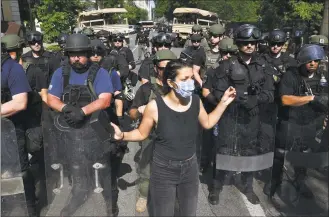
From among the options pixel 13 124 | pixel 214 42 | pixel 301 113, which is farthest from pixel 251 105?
pixel 214 42

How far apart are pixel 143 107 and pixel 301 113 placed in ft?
5.21

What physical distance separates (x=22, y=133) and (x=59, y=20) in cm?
1677

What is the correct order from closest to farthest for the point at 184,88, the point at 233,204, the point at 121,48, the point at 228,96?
the point at 184,88, the point at 228,96, the point at 233,204, the point at 121,48

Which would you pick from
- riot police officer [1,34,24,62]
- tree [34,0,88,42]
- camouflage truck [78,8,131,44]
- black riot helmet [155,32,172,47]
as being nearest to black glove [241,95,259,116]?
black riot helmet [155,32,172,47]

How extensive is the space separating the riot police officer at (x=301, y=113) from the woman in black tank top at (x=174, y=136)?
3.56 feet

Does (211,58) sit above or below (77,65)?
below

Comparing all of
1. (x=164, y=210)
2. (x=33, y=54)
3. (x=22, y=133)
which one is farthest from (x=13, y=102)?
(x=33, y=54)

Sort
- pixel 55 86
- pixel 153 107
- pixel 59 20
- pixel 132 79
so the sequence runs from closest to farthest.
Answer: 1. pixel 153 107
2. pixel 55 86
3. pixel 132 79
4. pixel 59 20

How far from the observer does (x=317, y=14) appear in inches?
796

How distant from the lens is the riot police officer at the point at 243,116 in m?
3.48

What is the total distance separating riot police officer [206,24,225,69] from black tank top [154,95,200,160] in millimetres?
3193

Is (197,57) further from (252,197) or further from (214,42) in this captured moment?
(252,197)

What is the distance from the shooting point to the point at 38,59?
5.40 m

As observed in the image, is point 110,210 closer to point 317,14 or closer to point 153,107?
point 153,107
